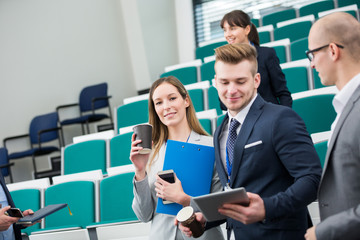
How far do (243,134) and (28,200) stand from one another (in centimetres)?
233

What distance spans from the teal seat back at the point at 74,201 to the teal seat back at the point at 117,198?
0.38 feet

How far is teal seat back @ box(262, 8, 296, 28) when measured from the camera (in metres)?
6.66

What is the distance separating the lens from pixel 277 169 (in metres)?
1.30

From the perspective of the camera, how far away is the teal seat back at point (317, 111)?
2.84m

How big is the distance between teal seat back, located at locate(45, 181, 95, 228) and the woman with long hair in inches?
50.5

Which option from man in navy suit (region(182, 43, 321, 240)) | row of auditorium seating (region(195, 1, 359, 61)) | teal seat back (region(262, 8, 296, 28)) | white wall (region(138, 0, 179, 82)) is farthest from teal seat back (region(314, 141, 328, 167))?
white wall (region(138, 0, 179, 82))

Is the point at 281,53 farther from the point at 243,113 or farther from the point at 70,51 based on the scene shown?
the point at 70,51

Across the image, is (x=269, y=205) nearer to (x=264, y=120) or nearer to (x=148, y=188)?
(x=264, y=120)

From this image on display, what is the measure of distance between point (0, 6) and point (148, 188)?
17.6 ft

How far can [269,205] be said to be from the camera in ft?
4.02

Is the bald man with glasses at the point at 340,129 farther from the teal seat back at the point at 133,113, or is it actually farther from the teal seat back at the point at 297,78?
the teal seat back at the point at 133,113

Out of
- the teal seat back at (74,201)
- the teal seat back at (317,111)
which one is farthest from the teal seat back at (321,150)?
the teal seat back at (74,201)

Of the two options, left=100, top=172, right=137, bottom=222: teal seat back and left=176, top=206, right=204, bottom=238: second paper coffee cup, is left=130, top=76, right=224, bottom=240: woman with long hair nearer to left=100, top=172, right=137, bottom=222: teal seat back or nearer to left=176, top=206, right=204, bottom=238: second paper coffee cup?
left=176, top=206, right=204, bottom=238: second paper coffee cup

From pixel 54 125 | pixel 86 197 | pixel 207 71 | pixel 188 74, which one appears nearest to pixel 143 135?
pixel 86 197
